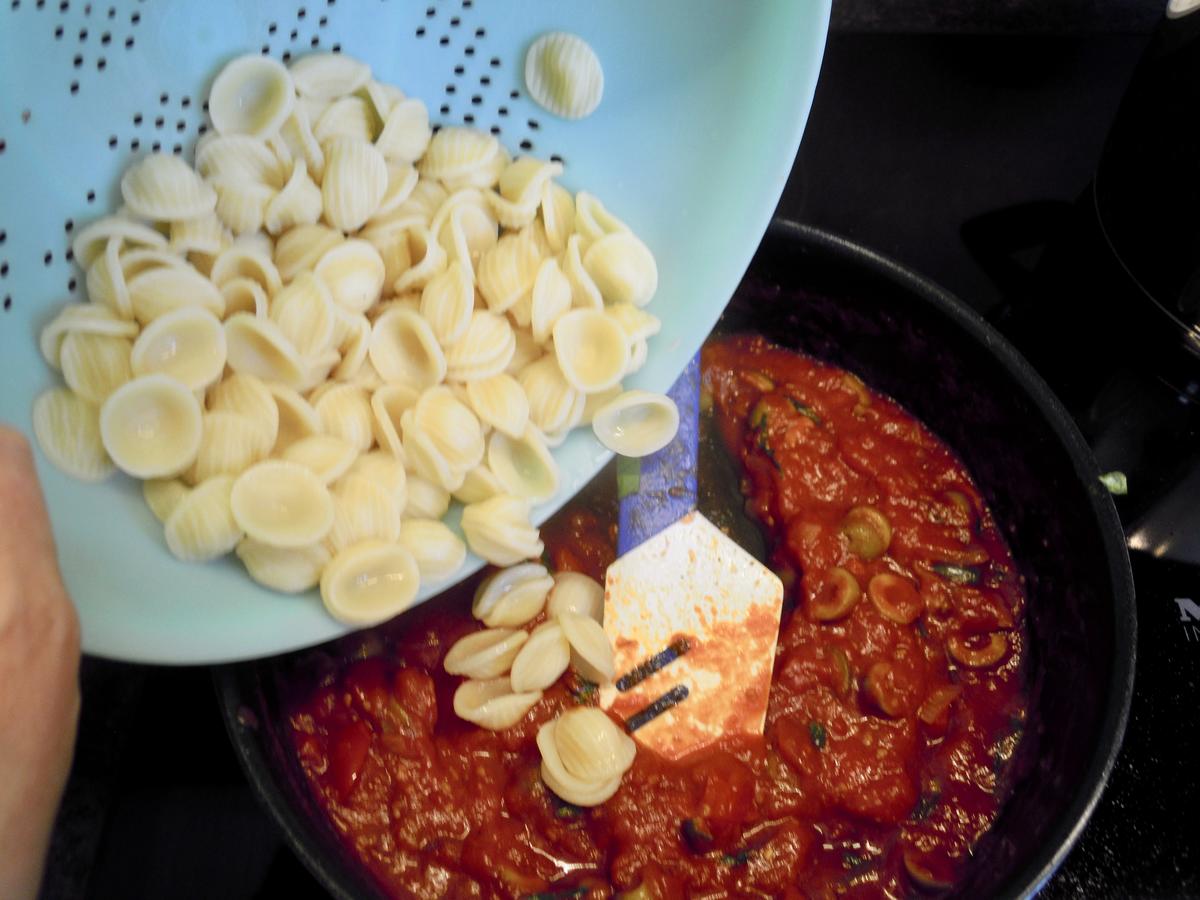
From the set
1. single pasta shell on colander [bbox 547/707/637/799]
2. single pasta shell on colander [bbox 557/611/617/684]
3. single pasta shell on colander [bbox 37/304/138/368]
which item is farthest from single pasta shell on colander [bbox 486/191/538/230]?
single pasta shell on colander [bbox 547/707/637/799]

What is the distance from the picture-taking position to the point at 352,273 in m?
1.08

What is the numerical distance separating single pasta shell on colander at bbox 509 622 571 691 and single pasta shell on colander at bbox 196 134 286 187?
0.69 m

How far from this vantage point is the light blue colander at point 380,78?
901mm

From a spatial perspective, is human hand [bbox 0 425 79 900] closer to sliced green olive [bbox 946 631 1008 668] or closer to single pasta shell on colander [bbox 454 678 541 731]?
single pasta shell on colander [bbox 454 678 541 731]

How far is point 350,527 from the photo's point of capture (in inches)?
38.8

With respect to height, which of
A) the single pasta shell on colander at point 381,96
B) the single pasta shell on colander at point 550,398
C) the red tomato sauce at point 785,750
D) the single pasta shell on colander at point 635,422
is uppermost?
the single pasta shell on colander at point 381,96

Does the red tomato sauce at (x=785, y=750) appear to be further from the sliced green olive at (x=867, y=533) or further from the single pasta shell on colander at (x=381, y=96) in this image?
the single pasta shell on colander at (x=381, y=96)

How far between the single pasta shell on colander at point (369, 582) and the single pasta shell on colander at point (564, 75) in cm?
58

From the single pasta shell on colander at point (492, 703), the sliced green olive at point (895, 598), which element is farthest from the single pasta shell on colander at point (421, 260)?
the sliced green olive at point (895, 598)

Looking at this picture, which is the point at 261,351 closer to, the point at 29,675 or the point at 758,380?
the point at 29,675

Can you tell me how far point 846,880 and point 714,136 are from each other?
990 millimetres

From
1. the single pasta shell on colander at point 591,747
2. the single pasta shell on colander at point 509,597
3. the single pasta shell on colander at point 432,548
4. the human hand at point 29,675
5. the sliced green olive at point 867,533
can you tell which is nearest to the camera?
the human hand at point 29,675

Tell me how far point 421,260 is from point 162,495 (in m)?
0.41

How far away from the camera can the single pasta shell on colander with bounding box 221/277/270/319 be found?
1.03 meters
